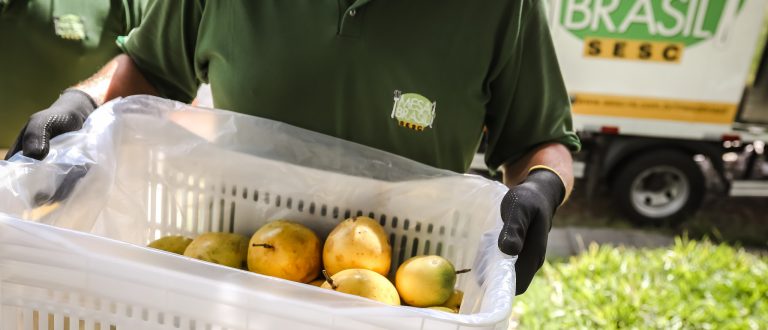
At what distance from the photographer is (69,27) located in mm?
2486

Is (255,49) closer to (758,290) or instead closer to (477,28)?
(477,28)

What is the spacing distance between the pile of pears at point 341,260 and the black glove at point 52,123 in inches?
12.2

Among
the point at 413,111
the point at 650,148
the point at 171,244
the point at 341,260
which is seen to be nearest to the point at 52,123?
the point at 171,244

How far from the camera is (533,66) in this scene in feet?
5.39

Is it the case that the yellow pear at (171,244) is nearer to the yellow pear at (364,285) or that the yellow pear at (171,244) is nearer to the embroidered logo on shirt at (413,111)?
the yellow pear at (364,285)

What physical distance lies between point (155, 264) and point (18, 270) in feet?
0.78

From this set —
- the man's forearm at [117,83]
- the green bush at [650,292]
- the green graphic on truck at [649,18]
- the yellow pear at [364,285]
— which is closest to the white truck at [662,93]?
the green graphic on truck at [649,18]

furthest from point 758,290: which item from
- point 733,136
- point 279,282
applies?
point 279,282

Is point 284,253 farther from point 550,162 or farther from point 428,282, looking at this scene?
point 550,162

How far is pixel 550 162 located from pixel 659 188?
166 inches

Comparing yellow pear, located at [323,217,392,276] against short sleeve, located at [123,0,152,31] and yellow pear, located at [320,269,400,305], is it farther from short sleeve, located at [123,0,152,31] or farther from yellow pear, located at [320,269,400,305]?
short sleeve, located at [123,0,152,31]

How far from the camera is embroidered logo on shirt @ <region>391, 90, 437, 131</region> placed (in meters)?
1.61

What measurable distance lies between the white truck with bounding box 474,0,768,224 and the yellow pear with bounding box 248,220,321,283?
11.9 feet

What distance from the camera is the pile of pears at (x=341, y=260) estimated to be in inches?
51.6
